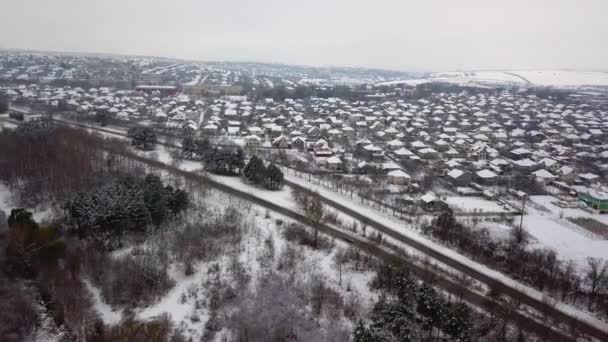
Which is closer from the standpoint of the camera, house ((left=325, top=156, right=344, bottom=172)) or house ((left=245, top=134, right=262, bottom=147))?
house ((left=325, top=156, right=344, bottom=172))

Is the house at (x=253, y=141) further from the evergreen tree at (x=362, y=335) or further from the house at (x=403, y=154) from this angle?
the evergreen tree at (x=362, y=335)

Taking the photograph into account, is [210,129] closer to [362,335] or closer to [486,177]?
[486,177]

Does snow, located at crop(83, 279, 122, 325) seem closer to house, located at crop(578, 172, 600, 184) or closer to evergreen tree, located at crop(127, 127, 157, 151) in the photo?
evergreen tree, located at crop(127, 127, 157, 151)

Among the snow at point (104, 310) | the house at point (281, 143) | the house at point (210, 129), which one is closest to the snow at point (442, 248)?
the house at point (281, 143)

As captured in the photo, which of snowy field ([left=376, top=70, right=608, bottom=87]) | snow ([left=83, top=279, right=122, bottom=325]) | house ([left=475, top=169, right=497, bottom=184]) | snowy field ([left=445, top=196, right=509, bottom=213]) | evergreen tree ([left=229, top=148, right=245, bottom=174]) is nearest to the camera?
snow ([left=83, top=279, right=122, bottom=325])

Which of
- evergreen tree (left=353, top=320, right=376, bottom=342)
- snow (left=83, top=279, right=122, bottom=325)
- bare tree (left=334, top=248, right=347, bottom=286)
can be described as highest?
evergreen tree (left=353, top=320, right=376, bottom=342)

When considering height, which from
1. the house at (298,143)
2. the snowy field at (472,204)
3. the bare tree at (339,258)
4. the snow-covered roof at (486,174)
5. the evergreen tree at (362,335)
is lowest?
the bare tree at (339,258)

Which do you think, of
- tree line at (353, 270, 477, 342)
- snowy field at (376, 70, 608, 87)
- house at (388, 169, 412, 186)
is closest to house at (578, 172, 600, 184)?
house at (388, 169, 412, 186)
